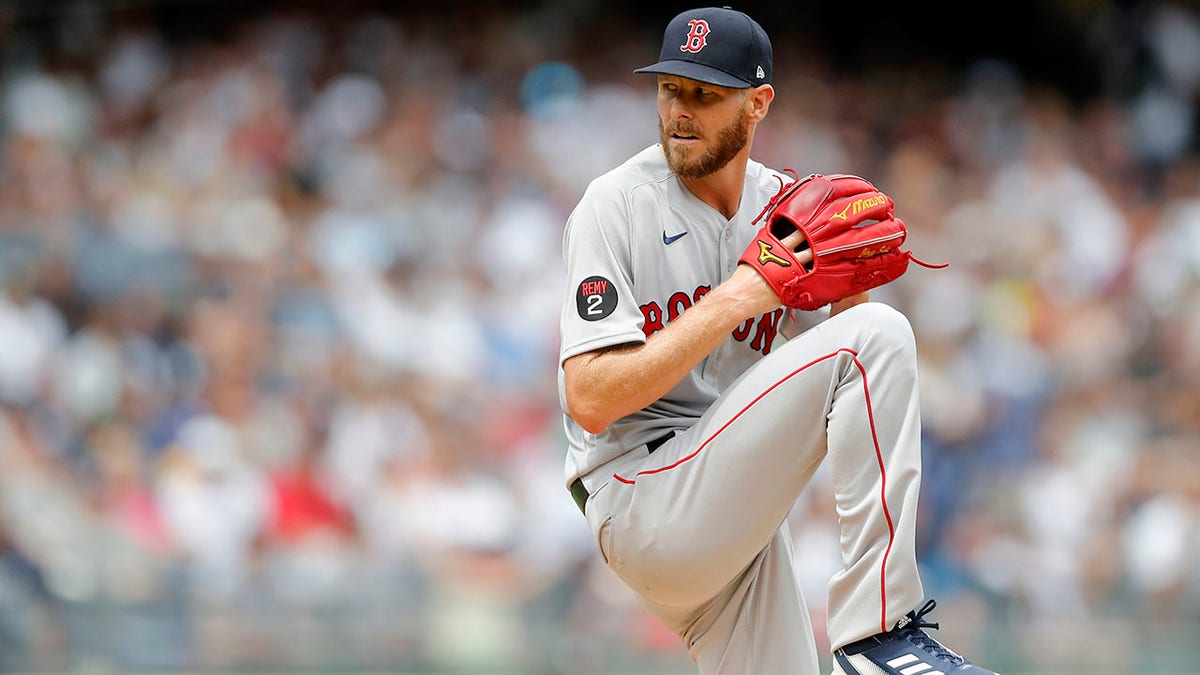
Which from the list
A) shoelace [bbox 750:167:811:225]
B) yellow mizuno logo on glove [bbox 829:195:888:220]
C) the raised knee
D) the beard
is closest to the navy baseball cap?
the beard

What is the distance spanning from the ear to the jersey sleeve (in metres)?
0.37

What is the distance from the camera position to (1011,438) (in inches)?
312

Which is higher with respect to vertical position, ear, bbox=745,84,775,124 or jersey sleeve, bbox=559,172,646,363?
ear, bbox=745,84,775,124

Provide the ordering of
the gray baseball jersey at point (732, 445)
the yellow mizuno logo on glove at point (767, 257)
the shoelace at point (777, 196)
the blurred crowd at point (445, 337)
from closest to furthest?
1. the gray baseball jersey at point (732, 445)
2. the yellow mizuno logo on glove at point (767, 257)
3. the shoelace at point (777, 196)
4. the blurred crowd at point (445, 337)

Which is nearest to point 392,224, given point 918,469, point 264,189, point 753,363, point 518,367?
point 264,189

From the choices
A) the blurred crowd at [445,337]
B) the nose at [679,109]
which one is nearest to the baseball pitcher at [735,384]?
the nose at [679,109]

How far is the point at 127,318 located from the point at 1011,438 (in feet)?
15.6

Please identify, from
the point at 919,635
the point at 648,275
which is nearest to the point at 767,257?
the point at 648,275

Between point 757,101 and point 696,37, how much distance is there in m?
0.24

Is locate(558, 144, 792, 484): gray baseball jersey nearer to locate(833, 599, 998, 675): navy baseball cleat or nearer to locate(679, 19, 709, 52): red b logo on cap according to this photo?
locate(679, 19, 709, 52): red b logo on cap

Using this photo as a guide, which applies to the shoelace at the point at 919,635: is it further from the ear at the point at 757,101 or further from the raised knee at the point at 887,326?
the ear at the point at 757,101

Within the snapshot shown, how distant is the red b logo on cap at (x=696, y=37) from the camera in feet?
11.4

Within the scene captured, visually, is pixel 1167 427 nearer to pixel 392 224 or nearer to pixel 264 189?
pixel 392 224

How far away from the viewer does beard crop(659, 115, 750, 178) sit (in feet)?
11.6
